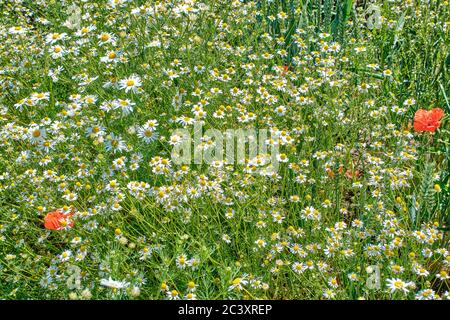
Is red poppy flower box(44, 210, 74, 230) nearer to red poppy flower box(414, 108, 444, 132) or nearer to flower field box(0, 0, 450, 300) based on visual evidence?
flower field box(0, 0, 450, 300)

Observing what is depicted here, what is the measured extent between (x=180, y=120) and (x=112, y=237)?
2.66ft

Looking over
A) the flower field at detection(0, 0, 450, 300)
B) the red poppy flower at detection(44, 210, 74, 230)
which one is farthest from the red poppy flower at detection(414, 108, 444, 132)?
the red poppy flower at detection(44, 210, 74, 230)

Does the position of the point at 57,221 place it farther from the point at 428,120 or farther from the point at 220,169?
the point at 428,120

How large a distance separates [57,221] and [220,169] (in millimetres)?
797

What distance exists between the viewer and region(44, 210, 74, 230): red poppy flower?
8.25 feet

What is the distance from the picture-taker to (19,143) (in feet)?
11.3

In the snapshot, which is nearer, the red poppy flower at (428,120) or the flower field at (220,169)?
the flower field at (220,169)

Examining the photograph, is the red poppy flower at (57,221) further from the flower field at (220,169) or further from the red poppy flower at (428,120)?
the red poppy flower at (428,120)

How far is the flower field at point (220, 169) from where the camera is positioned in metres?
2.42

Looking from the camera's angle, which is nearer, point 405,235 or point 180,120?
point 405,235

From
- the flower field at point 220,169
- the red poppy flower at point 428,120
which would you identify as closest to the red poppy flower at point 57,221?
the flower field at point 220,169

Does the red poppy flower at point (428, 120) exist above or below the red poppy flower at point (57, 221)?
above
